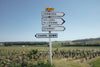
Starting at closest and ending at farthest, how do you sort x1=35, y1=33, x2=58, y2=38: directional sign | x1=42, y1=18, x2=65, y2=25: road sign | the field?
x1=35, y1=33, x2=58, y2=38: directional sign → x1=42, y1=18, x2=65, y2=25: road sign → the field

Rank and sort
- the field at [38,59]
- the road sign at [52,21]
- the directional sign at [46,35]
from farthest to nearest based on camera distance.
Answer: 1. the field at [38,59]
2. the road sign at [52,21]
3. the directional sign at [46,35]

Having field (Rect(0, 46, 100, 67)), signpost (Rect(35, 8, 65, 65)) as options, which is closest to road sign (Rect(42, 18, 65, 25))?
signpost (Rect(35, 8, 65, 65))

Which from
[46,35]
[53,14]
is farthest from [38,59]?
[53,14]

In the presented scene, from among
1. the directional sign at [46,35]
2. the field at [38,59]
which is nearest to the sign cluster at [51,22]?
the directional sign at [46,35]

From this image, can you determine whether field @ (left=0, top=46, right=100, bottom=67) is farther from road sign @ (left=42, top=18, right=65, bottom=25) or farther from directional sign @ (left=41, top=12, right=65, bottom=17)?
directional sign @ (left=41, top=12, right=65, bottom=17)

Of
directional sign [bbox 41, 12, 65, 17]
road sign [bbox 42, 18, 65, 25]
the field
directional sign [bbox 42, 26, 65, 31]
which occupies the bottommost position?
the field

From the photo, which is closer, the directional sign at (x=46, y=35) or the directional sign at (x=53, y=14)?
the directional sign at (x=46, y=35)

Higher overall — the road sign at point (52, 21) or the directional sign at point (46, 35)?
the road sign at point (52, 21)

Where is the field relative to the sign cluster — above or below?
below

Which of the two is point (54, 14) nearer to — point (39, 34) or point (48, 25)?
point (48, 25)

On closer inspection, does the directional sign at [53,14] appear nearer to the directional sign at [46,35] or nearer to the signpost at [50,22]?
the signpost at [50,22]

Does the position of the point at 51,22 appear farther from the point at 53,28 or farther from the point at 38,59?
the point at 38,59

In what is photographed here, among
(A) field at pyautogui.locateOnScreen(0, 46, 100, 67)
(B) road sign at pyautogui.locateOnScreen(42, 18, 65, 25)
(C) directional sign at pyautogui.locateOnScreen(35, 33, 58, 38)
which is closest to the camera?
(C) directional sign at pyautogui.locateOnScreen(35, 33, 58, 38)

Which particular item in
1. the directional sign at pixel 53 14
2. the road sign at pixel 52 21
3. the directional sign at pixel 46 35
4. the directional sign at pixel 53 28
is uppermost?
the directional sign at pixel 53 14
